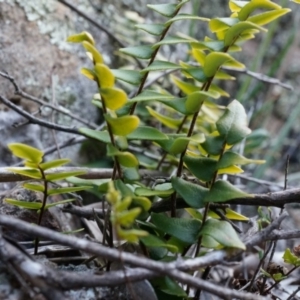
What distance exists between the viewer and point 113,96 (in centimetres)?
63

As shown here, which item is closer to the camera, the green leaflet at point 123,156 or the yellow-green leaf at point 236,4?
the green leaflet at point 123,156

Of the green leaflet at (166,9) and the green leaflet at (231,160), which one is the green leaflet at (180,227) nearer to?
the green leaflet at (231,160)

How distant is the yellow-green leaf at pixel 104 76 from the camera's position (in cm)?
61

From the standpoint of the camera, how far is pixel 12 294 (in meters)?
0.66

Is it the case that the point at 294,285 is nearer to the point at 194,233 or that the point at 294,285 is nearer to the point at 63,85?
the point at 194,233

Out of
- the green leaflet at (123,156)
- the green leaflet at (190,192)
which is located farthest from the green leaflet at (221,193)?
the green leaflet at (123,156)

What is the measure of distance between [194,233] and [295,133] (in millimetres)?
1745

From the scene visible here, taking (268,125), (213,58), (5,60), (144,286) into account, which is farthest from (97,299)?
(268,125)

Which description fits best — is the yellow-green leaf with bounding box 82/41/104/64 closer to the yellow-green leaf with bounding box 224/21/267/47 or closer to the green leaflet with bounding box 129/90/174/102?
the green leaflet with bounding box 129/90/174/102

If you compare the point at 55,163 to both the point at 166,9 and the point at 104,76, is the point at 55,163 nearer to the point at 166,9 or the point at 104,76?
the point at 104,76

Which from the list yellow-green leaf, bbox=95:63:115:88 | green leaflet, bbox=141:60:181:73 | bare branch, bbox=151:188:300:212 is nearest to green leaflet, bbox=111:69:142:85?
green leaflet, bbox=141:60:181:73

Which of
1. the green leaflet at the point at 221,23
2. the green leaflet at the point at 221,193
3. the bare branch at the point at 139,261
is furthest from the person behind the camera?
the green leaflet at the point at 221,23

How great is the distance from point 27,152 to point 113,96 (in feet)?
0.47

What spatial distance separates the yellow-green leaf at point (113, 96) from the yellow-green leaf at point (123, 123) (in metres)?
0.02
